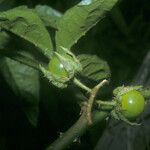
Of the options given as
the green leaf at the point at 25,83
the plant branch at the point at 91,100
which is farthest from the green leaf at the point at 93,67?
the green leaf at the point at 25,83

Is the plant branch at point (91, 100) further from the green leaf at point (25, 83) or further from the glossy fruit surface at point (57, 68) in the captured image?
the green leaf at point (25, 83)

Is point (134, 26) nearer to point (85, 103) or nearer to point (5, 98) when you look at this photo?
point (5, 98)

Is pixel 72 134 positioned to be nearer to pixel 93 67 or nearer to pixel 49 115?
pixel 93 67

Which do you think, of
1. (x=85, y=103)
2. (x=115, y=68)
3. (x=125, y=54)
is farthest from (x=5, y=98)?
(x=125, y=54)

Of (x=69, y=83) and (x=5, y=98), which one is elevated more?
(x=69, y=83)

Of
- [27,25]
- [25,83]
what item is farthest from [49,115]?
[27,25]

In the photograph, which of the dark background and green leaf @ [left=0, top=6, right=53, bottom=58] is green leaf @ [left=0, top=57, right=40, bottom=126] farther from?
green leaf @ [left=0, top=6, right=53, bottom=58]

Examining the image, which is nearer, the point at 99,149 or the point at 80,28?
the point at 80,28
